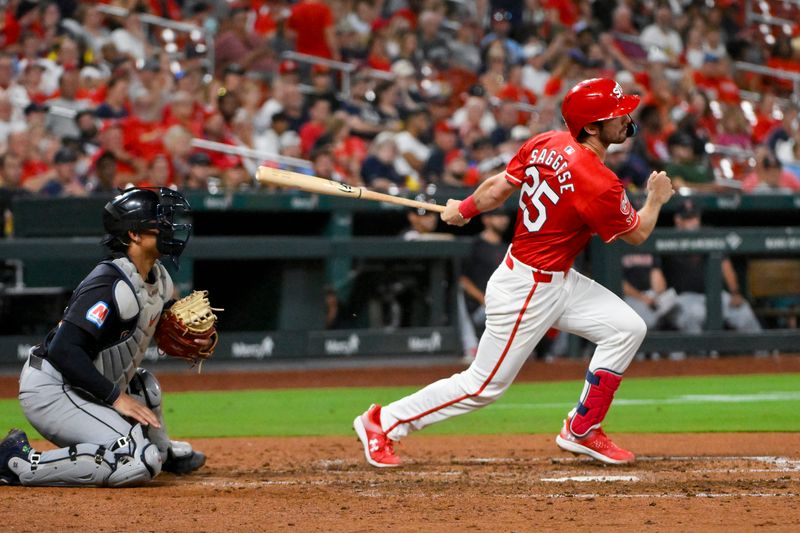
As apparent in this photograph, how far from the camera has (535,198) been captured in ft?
18.7

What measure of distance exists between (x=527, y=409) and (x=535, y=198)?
323cm

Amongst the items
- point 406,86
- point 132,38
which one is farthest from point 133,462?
point 406,86

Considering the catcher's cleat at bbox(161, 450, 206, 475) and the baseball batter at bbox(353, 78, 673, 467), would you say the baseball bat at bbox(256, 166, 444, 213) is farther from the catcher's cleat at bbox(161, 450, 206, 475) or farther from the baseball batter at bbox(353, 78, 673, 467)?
the catcher's cleat at bbox(161, 450, 206, 475)

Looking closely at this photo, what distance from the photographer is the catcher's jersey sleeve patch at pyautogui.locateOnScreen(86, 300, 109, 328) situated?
16.9ft

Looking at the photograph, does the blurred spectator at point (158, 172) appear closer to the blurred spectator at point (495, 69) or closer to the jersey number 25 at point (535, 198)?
the blurred spectator at point (495, 69)

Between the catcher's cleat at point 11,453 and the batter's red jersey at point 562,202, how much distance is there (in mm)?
2397

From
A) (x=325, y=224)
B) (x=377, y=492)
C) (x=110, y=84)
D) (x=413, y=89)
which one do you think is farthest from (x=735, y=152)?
(x=377, y=492)

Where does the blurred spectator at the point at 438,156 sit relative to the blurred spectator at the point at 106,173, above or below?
above

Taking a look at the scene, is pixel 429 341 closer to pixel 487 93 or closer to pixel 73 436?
pixel 487 93

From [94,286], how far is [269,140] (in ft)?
25.4

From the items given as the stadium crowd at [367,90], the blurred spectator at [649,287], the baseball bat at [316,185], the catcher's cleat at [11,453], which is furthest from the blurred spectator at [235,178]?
the catcher's cleat at [11,453]

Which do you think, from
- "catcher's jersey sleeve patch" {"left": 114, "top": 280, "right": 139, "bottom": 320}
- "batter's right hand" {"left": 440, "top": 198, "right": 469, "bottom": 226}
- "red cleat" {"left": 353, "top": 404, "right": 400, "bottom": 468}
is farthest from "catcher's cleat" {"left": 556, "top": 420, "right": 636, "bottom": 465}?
"catcher's jersey sleeve patch" {"left": 114, "top": 280, "right": 139, "bottom": 320}

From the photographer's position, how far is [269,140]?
42.0ft

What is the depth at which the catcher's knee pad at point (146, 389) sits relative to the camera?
571 cm
